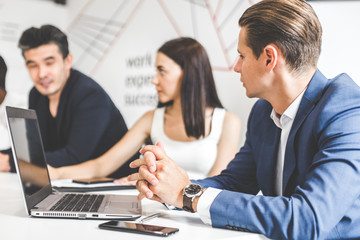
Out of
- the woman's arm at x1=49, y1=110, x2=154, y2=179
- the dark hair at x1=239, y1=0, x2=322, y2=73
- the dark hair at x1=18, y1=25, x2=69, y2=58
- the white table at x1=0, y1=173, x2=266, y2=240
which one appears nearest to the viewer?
the white table at x1=0, y1=173, x2=266, y2=240

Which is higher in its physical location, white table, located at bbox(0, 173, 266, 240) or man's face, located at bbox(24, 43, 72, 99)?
man's face, located at bbox(24, 43, 72, 99)

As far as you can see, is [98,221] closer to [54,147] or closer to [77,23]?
[54,147]

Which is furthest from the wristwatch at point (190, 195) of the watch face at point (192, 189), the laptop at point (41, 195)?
the laptop at point (41, 195)

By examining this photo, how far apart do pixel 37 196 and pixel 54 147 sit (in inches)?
64.7

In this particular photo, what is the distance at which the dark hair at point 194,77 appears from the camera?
2.43 meters

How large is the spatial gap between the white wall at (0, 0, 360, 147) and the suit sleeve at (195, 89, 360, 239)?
1114 mm

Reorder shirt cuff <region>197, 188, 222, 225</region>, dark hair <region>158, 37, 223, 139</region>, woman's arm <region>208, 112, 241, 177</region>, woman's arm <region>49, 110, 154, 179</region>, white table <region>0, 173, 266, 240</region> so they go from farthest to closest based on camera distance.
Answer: dark hair <region>158, 37, 223, 139</region> < woman's arm <region>208, 112, 241, 177</region> < woman's arm <region>49, 110, 154, 179</region> < shirt cuff <region>197, 188, 222, 225</region> < white table <region>0, 173, 266, 240</region>

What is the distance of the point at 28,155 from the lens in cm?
116

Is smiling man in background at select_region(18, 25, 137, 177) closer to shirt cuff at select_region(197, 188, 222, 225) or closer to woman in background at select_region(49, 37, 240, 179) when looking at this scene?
woman in background at select_region(49, 37, 240, 179)

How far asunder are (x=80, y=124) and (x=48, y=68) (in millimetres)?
569

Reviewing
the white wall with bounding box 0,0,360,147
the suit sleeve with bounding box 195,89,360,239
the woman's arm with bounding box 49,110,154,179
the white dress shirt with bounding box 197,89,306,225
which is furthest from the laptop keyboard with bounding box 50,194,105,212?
the white wall with bounding box 0,0,360,147

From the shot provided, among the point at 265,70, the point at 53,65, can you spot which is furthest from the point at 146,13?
the point at 265,70

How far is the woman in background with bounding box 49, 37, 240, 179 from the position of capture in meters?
2.34

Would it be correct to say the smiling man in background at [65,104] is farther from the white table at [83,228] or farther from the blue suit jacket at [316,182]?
the blue suit jacket at [316,182]
